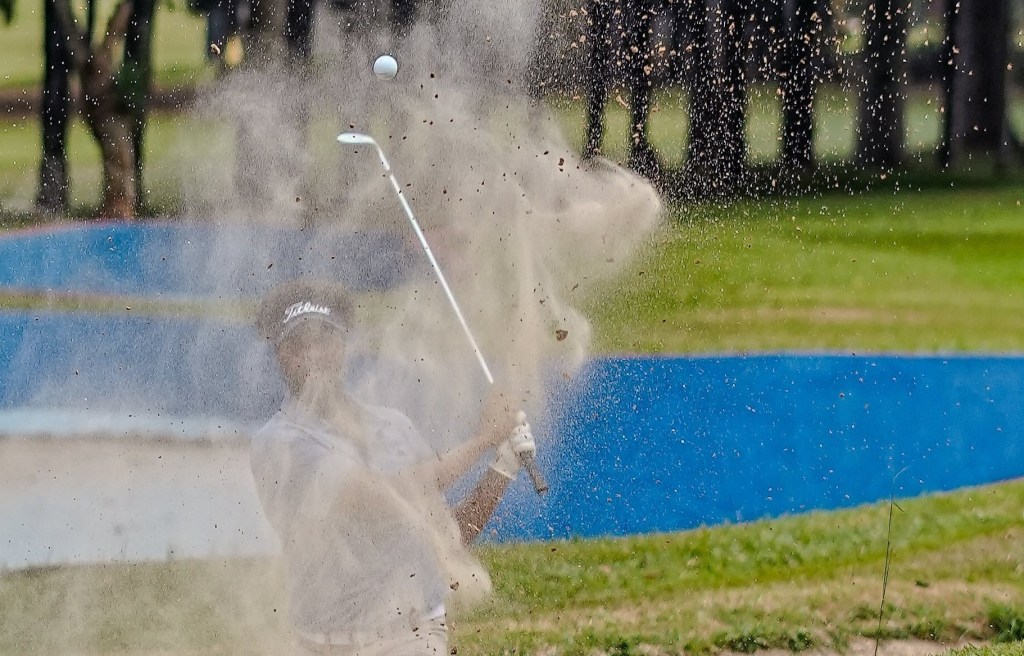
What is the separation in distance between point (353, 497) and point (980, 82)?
9.39ft

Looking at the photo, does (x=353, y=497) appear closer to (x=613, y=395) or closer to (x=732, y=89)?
(x=613, y=395)

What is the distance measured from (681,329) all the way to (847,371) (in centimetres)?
67

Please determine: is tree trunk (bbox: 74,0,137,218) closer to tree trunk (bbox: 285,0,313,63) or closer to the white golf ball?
tree trunk (bbox: 285,0,313,63)

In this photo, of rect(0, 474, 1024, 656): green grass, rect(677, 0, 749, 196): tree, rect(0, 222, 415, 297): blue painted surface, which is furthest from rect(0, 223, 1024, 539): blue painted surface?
rect(677, 0, 749, 196): tree

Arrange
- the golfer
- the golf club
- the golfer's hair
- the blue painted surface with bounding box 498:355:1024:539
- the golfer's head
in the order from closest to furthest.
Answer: the golfer, the golfer's head, the golfer's hair, the golf club, the blue painted surface with bounding box 498:355:1024:539

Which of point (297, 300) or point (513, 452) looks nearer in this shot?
point (513, 452)

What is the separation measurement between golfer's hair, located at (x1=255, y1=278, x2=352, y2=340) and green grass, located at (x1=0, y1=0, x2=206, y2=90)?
81 cm

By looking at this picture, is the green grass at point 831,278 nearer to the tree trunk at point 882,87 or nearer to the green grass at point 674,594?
the tree trunk at point 882,87

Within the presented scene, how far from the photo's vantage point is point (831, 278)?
4711 mm

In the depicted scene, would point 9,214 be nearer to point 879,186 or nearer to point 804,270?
point 804,270

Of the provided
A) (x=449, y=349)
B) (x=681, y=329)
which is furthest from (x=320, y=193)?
(x=681, y=329)

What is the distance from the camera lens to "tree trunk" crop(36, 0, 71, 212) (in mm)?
4410

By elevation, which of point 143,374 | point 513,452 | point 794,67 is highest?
point 794,67

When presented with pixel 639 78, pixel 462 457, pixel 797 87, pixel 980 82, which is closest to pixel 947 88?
pixel 980 82
